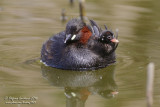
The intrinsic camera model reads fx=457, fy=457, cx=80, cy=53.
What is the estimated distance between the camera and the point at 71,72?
842cm

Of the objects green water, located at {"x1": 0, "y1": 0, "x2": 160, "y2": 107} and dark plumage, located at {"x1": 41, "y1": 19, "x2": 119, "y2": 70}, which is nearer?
green water, located at {"x1": 0, "y1": 0, "x2": 160, "y2": 107}

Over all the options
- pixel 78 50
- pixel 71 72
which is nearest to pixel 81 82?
pixel 71 72

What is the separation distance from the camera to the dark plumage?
8.44 meters

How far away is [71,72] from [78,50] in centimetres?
46

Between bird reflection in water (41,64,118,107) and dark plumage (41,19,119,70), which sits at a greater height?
dark plumage (41,19,119,70)

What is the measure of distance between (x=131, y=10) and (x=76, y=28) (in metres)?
4.41

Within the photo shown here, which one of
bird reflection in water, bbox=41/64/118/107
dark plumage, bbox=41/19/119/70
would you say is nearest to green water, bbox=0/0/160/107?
bird reflection in water, bbox=41/64/118/107

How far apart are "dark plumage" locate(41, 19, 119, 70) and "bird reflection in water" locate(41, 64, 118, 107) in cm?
13

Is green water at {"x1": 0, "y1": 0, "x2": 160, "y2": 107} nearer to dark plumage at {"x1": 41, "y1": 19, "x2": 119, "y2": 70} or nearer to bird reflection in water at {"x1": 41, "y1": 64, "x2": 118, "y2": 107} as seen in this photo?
bird reflection in water at {"x1": 41, "y1": 64, "x2": 118, "y2": 107}

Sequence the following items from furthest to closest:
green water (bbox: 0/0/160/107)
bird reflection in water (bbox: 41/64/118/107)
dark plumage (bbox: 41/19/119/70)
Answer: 1. dark plumage (bbox: 41/19/119/70)
2. bird reflection in water (bbox: 41/64/118/107)
3. green water (bbox: 0/0/160/107)

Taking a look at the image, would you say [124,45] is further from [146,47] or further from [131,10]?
[131,10]

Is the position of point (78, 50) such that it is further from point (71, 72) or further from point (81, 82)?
point (81, 82)

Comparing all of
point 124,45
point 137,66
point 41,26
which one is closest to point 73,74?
point 137,66

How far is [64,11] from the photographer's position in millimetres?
11625
